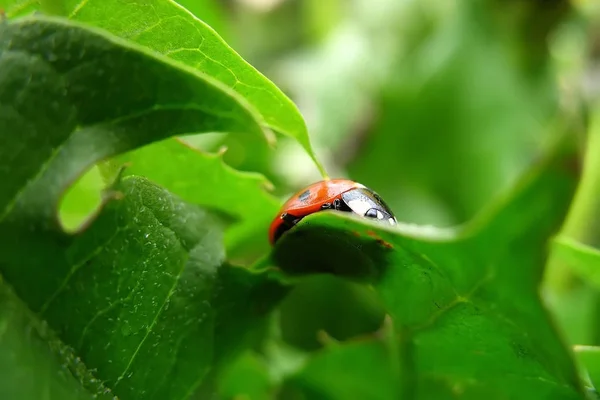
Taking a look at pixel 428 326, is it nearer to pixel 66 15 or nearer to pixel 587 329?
pixel 66 15

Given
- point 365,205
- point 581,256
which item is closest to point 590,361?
point 581,256

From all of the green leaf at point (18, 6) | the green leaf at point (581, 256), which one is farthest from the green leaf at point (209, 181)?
the green leaf at point (581, 256)

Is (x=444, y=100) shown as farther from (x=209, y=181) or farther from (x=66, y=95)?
(x=66, y=95)

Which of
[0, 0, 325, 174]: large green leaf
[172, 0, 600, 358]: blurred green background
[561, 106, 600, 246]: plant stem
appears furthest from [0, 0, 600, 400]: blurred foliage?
[172, 0, 600, 358]: blurred green background

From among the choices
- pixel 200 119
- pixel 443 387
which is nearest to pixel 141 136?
pixel 200 119

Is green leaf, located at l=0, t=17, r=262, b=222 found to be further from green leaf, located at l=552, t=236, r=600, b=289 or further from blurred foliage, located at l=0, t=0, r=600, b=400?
green leaf, located at l=552, t=236, r=600, b=289

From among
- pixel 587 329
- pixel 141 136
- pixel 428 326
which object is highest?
pixel 141 136

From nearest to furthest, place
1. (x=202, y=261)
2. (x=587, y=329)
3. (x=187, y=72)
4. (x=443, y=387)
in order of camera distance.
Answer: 1. (x=187, y=72)
2. (x=202, y=261)
3. (x=443, y=387)
4. (x=587, y=329)
